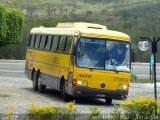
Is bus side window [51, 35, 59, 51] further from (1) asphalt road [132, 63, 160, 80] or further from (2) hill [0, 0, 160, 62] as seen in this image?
(2) hill [0, 0, 160, 62]

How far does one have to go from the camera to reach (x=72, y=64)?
22.7 meters

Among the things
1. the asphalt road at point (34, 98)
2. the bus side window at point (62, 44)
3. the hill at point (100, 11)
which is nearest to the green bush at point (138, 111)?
the asphalt road at point (34, 98)

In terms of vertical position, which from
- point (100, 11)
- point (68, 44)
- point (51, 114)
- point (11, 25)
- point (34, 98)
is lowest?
point (34, 98)

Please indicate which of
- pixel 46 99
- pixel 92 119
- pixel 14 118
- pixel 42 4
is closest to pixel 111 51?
pixel 46 99

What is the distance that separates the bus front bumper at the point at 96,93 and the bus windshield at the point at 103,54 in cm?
82

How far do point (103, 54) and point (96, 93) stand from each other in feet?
4.74

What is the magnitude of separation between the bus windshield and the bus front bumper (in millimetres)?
823

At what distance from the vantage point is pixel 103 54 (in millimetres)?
22828

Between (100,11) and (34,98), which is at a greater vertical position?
(100,11)

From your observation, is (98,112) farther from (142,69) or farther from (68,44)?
(142,69)

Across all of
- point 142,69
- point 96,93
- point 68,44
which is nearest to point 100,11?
point 142,69

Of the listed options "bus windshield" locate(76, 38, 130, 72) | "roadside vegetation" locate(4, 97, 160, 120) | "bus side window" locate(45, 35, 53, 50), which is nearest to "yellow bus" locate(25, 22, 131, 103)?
"bus windshield" locate(76, 38, 130, 72)

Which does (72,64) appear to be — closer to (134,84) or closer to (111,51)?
(111,51)

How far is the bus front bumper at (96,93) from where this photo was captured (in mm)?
22547
